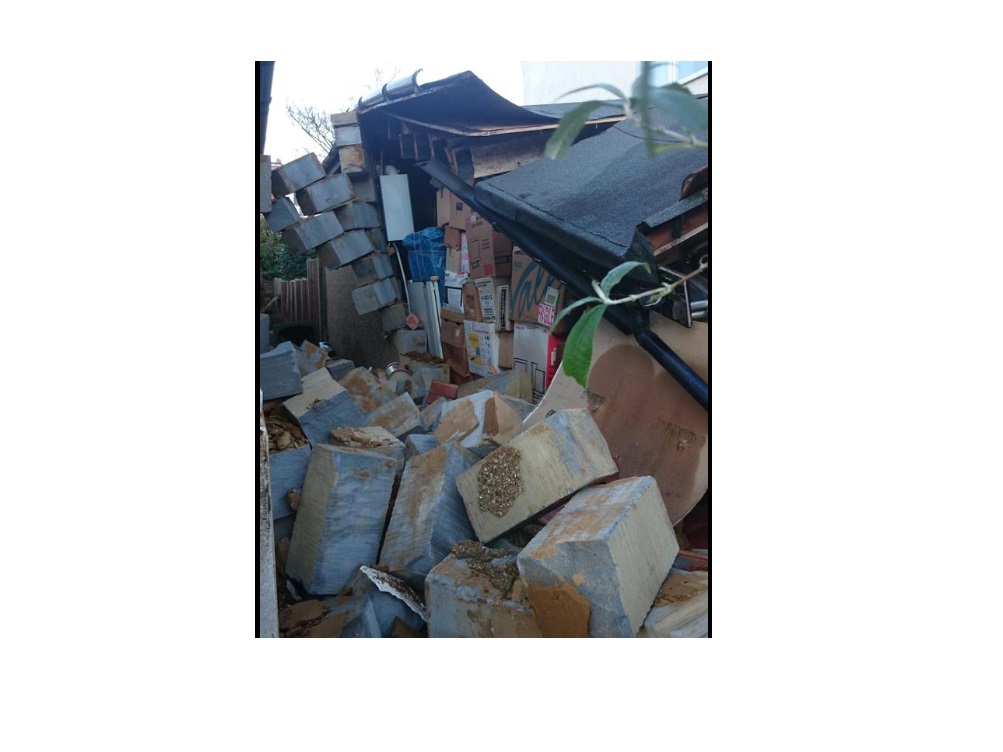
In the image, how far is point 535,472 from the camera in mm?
2699

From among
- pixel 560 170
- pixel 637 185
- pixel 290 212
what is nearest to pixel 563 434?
pixel 637 185

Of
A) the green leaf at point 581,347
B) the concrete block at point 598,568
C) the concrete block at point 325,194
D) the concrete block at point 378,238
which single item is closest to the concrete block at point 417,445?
the concrete block at point 598,568

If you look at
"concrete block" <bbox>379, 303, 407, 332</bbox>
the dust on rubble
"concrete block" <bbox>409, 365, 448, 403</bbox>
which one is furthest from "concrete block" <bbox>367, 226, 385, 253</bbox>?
the dust on rubble

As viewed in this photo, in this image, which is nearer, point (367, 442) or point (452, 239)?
point (367, 442)

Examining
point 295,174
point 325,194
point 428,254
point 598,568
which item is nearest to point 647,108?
point 598,568

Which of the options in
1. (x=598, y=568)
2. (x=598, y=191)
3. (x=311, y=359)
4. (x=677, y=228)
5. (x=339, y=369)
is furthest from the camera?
(x=339, y=369)

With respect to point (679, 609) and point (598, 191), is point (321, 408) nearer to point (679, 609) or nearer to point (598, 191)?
point (598, 191)

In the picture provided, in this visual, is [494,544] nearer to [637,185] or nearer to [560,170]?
[637,185]

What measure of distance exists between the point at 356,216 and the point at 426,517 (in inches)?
171

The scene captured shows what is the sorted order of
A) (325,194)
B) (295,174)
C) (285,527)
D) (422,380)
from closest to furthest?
1. (285,527)
2. (422,380)
3. (295,174)
4. (325,194)

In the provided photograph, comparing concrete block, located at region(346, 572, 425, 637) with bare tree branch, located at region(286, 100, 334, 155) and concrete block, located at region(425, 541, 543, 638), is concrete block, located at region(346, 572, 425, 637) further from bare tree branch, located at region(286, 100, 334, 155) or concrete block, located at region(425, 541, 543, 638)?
bare tree branch, located at region(286, 100, 334, 155)

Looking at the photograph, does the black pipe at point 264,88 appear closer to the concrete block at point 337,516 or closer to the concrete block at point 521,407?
the concrete block at point 337,516

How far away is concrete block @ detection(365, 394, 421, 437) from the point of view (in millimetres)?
4152

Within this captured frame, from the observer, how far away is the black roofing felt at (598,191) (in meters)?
3.26
